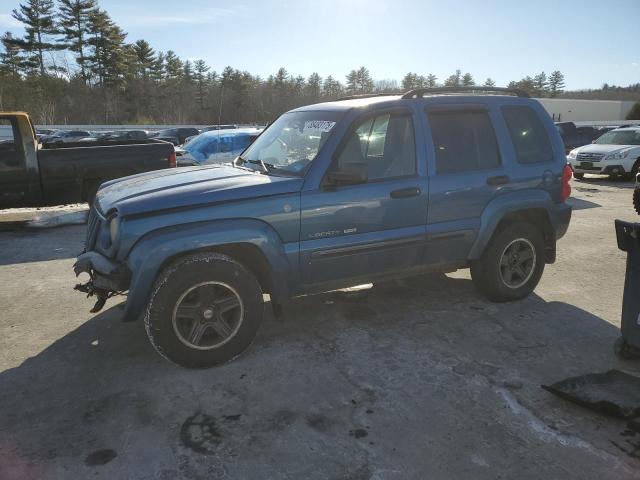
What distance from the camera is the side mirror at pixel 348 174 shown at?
3684 mm

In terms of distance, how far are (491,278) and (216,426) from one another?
9.88ft

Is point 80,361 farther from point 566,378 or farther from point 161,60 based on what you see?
point 161,60

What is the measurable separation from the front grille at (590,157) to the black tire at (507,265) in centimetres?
1201

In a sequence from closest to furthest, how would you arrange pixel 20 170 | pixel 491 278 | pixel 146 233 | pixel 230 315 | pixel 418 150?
pixel 146 233
pixel 230 315
pixel 418 150
pixel 491 278
pixel 20 170

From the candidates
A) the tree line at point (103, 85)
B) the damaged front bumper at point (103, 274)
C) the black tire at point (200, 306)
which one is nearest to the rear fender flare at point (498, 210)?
the black tire at point (200, 306)

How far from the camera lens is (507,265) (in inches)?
192

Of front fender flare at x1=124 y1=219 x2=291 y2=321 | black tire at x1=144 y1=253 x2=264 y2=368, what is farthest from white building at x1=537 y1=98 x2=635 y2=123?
black tire at x1=144 y1=253 x2=264 y2=368

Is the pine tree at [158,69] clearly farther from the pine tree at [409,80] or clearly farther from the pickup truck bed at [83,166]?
the pickup truck bed at [83,166]

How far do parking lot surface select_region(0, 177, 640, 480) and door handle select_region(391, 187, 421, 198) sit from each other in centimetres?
117

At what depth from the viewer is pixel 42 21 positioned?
5697 centimetres

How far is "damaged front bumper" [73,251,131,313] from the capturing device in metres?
3.38

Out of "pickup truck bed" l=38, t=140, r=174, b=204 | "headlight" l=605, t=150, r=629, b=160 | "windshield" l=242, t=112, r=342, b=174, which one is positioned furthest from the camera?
"headlight" l=605, t=150, r=629, b=160

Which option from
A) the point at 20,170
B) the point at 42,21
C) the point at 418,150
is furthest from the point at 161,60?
the point at 418,150

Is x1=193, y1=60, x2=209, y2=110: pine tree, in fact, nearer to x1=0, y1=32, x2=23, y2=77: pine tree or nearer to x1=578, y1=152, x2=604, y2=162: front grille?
x1=0, y1=32, x2=23, y2=77: pine tree
